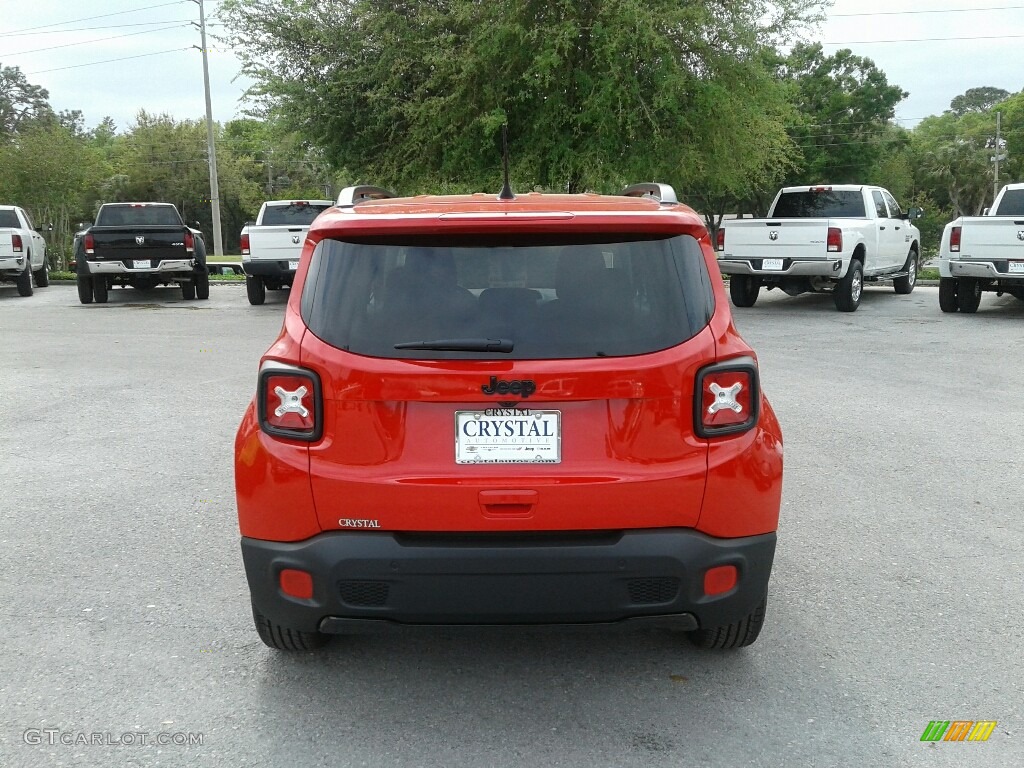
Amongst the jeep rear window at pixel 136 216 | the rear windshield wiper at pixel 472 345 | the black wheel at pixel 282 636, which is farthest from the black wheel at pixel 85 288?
the rear windshield wiper at pixel 472 345

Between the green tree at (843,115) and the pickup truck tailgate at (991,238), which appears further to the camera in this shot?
the green tree at (843,115)

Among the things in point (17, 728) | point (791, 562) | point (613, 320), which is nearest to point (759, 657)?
point (791, 562)

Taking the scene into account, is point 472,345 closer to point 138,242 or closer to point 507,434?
point 507,434

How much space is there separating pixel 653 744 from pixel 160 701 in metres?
1.67

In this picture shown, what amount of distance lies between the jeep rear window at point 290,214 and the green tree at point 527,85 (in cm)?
140

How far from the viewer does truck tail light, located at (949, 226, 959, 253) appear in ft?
51.8

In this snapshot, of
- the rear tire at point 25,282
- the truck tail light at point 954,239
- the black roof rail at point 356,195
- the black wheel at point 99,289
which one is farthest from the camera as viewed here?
the rear tire at point 25,282

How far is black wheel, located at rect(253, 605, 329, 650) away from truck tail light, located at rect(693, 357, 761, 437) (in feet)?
5.25

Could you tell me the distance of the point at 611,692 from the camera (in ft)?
11.7

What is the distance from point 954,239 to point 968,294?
989 millimetres

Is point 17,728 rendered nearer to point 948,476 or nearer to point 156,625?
point 156,625

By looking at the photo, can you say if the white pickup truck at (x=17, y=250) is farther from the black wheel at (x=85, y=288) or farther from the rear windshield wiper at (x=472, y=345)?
the rear windshield wiper at (x=472, y=345)

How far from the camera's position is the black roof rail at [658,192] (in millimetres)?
3945

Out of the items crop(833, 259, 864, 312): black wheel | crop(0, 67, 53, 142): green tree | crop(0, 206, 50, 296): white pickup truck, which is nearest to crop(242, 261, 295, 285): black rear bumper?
crop(0, 206, 50, 296): white pickup truck
